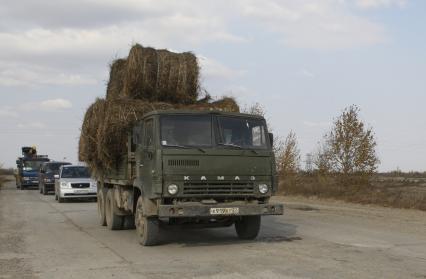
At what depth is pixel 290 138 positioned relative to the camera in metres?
42.0

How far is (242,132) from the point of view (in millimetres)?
11344

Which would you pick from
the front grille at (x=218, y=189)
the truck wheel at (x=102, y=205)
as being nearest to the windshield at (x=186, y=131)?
the front grille at (x=218, y=189)

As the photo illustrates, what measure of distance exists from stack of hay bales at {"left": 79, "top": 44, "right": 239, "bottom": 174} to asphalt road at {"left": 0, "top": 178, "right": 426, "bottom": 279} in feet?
6.57

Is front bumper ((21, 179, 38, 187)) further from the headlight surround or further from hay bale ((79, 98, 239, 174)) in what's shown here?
the headlight surround

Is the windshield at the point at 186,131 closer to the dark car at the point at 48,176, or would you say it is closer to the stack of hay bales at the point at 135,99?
the stack of hay bales at the point at 135,99

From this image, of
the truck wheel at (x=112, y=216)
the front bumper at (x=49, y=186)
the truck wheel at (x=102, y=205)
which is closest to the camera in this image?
the truck wheel at (x=112, y=216)

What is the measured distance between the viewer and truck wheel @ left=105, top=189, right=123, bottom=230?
564 inches

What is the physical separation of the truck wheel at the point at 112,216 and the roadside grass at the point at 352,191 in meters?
12.0

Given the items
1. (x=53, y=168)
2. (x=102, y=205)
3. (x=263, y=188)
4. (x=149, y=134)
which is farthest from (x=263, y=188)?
(x=53, y=168)

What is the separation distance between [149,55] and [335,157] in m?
20.8

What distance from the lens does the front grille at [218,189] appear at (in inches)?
418

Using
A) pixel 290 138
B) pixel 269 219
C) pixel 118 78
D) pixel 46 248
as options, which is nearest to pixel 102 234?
pixel 46 248

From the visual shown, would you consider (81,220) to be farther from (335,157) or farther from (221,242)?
(335,157)

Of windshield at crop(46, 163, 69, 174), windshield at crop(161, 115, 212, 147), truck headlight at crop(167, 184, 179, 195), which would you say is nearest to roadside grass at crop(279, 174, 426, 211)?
windshield at crop(161, 115, 212, 147)
